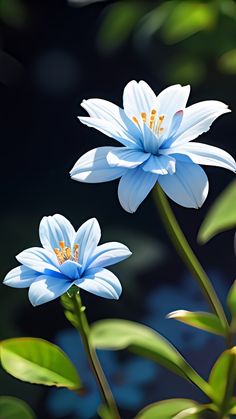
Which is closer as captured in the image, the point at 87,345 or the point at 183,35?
the point at 87,345

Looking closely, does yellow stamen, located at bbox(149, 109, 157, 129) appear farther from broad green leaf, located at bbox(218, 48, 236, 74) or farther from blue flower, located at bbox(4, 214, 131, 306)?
broad green leaf, located at bbox(218, 48, 236, 74)

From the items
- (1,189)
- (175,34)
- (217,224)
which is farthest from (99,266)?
(175,34)

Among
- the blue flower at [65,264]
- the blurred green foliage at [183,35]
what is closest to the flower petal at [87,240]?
the blue flower at [65,264]

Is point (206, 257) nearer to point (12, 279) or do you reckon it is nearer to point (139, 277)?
point (139, 277)

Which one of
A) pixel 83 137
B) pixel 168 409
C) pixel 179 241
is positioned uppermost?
pixel 83 137

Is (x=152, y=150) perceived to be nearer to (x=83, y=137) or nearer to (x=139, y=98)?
(x=139, y=98)

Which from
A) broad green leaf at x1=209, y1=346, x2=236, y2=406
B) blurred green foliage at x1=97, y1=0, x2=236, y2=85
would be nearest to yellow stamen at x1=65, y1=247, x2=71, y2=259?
broad green leaf at x1=209, y1=346, x2=236, y2=406

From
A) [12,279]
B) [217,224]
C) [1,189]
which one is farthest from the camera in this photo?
[1,189]

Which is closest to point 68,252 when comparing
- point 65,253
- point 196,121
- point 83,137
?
point 65,253
